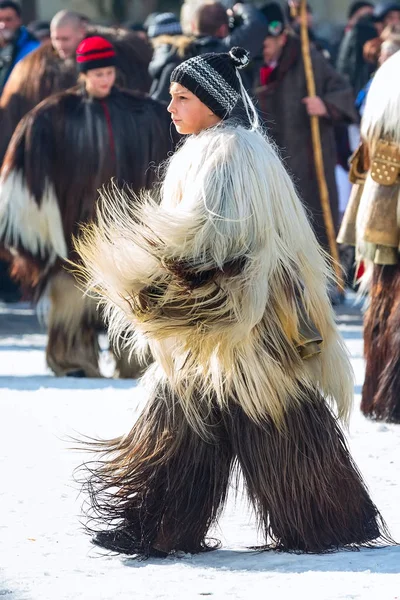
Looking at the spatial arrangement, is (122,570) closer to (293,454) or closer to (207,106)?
(293,454)

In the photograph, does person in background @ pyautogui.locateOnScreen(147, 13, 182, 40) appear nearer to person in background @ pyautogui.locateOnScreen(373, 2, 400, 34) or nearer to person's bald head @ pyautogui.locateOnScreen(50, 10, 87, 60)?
person's bald head @ pyautogui.locateOnScreen(50, 10, 87, 60)

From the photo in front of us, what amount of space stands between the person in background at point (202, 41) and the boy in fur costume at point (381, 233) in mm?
2807

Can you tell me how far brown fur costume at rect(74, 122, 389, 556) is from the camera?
14.0 ft

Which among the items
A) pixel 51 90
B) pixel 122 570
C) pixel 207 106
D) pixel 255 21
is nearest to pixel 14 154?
pixel 51 90

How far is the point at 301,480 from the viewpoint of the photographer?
14.3ft

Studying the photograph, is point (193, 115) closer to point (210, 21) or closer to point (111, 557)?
point (111, 557)

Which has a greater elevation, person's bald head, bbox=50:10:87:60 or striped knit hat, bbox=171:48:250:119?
striped knit hat, bbox=171:48:250:119

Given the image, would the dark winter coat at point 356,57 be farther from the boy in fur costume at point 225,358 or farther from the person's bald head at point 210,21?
the boy in fur costume at point 225,358

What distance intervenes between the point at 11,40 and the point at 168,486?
7.52 m

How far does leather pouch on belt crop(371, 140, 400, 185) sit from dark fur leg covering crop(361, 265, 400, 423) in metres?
0.39

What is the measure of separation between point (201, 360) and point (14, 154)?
12.4 feet

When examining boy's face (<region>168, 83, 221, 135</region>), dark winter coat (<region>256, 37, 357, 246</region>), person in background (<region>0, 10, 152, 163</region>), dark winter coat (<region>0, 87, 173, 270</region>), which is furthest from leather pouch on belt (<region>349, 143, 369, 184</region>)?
dark winter coat (<region>256, 37, 357, 246</region>)

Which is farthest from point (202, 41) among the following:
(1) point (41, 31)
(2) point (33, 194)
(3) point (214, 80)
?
(3) point (214, 80)

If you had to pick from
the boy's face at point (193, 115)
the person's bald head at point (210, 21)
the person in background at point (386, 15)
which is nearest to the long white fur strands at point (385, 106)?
the boy's face at point (193, 115)
